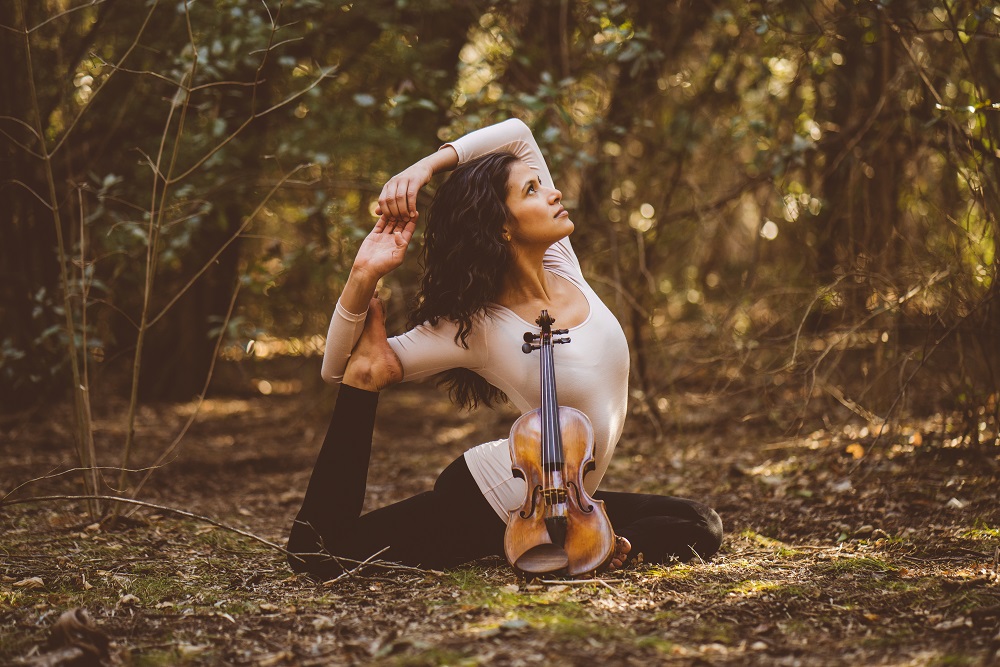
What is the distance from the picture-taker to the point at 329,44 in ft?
18.0

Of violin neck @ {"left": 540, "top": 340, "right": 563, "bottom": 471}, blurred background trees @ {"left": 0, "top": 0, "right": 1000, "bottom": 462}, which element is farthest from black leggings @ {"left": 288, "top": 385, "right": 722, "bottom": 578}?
blurred background trees @ {"left": 0, "top": 0, "right": 1000, "bottom": 462}

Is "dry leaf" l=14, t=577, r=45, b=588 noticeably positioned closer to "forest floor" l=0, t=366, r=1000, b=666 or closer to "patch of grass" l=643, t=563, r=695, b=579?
"forest floor" l=0, t=366, r=1000, b=666

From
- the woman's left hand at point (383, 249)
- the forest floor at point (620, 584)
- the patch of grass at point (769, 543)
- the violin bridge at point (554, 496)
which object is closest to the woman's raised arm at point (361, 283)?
the woman's left hand at point (383, 249)

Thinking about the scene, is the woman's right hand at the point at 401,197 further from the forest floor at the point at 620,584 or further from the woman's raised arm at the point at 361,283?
the forest floor at the point at 620,584

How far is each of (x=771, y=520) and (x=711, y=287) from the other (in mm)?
3794

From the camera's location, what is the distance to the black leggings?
2746mm

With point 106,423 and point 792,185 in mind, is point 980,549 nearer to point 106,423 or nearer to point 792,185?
point 792,185

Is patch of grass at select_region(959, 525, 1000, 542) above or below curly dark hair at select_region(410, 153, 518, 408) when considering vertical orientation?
below

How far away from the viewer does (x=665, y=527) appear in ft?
9.21

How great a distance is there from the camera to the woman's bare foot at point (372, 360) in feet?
8.85

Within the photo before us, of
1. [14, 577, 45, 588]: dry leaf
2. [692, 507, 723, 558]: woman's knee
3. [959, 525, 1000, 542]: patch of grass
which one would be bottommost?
[14, 577, 45, 588]: dry leaf

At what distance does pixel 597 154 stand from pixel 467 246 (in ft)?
8.84

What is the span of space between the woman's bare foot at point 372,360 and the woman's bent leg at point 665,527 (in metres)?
0.86

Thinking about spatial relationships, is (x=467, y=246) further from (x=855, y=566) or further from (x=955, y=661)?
(x=955, y=661)
